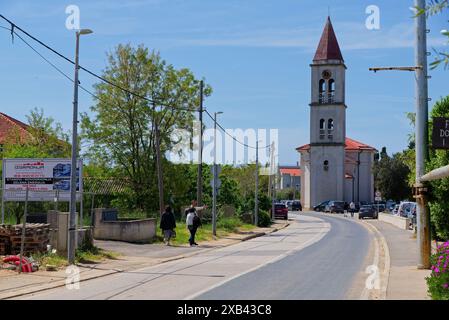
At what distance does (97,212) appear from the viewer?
1085 inches

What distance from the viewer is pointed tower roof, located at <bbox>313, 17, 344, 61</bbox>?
100 metres

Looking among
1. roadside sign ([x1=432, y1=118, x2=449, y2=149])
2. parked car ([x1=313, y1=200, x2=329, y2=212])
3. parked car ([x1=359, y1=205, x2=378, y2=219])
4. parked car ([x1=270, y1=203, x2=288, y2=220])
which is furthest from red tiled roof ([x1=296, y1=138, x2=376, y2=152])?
roadside sign ([x1=432, y1=118, x2=449, y2=149])

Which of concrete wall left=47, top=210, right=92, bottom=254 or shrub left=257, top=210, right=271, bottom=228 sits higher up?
concrete wall left=47, top=210, right=92, bottom=254

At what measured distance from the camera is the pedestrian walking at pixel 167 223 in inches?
1078

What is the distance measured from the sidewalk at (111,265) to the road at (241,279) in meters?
0.52

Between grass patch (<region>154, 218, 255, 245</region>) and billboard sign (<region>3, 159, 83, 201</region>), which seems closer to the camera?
billboard sign (<region>3, 159, 83, 201</region>)

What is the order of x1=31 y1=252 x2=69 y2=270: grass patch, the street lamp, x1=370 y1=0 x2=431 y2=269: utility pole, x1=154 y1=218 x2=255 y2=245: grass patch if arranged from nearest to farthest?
x1=370 y1=0 x2=431 y2=269: utility pole
x1=31 y1=252 x2=69 y2=270: grass patch
the street lamp
x1=154 y1=218 x2=255 y2=245: grass patch

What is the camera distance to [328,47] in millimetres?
101688

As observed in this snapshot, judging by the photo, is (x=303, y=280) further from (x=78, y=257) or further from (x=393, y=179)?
(x=393, y=179)

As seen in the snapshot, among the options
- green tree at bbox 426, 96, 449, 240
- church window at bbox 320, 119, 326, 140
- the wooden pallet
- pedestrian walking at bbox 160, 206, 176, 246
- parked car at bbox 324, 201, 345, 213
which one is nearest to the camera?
green tree at bbox 426, 96, 449, 240

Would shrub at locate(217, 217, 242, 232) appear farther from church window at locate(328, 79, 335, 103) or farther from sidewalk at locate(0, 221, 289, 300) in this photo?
church window at locate(328, 79, 335, 103)
